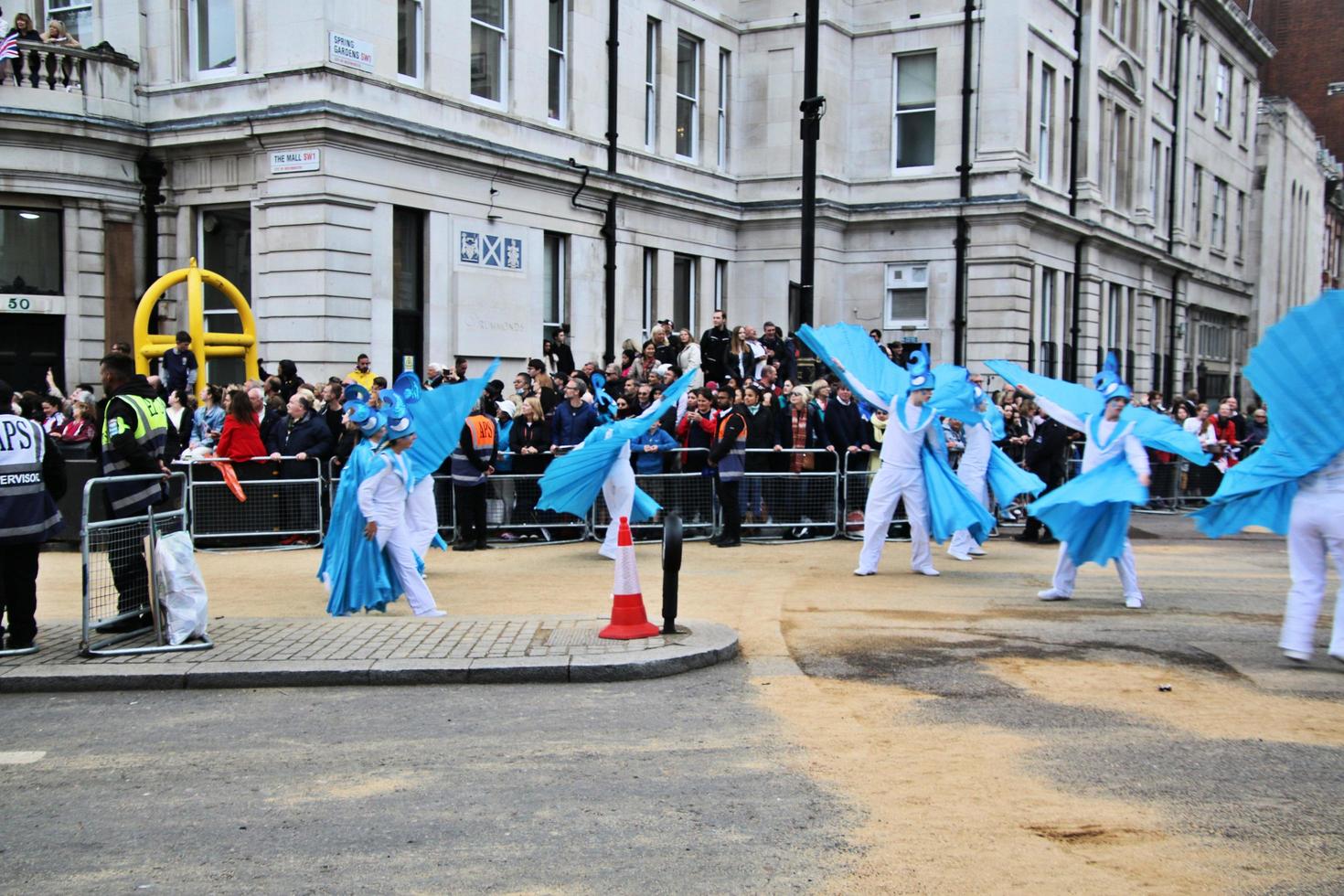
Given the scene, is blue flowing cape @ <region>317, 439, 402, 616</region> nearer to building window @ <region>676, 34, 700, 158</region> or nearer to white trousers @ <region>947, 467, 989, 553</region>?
white trousers @ <region>947, 467, 989, 553</region>

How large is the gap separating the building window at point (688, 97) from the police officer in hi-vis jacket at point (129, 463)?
800 inches

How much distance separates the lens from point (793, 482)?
54.2 feet

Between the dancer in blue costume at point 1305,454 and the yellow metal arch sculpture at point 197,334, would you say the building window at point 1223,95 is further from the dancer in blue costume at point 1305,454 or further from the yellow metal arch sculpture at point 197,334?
the dancer in blue costume at point 1305,454

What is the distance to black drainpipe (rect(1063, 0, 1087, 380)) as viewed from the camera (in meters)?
34.5

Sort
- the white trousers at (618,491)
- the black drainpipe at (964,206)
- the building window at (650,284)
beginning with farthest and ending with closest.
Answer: the black drainpipe at (964,206), the building window at (650,284), the white trousers at (618,491)

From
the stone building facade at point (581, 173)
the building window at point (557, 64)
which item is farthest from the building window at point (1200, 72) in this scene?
the building window at point (557, 64)

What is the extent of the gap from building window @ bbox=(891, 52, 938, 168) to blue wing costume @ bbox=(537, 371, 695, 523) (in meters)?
19.3

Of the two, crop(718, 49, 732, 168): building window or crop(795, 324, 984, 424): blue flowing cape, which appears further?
crop(718, 49, 732, 168): building window

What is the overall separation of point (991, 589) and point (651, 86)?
17610 mm

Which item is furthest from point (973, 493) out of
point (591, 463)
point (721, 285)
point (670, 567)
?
point (721, 285)

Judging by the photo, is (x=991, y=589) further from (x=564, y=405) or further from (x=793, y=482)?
(x=564, y=405)

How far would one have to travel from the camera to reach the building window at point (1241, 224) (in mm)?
53125

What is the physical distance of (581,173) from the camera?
24.4 m

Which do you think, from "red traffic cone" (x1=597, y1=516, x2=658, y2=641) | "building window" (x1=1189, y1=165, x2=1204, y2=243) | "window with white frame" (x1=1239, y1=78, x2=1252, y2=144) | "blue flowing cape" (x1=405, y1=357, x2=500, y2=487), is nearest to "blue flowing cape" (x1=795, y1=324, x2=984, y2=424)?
"blue flowing cape" (x1=405, y1=357, x2=500, y2=487)
